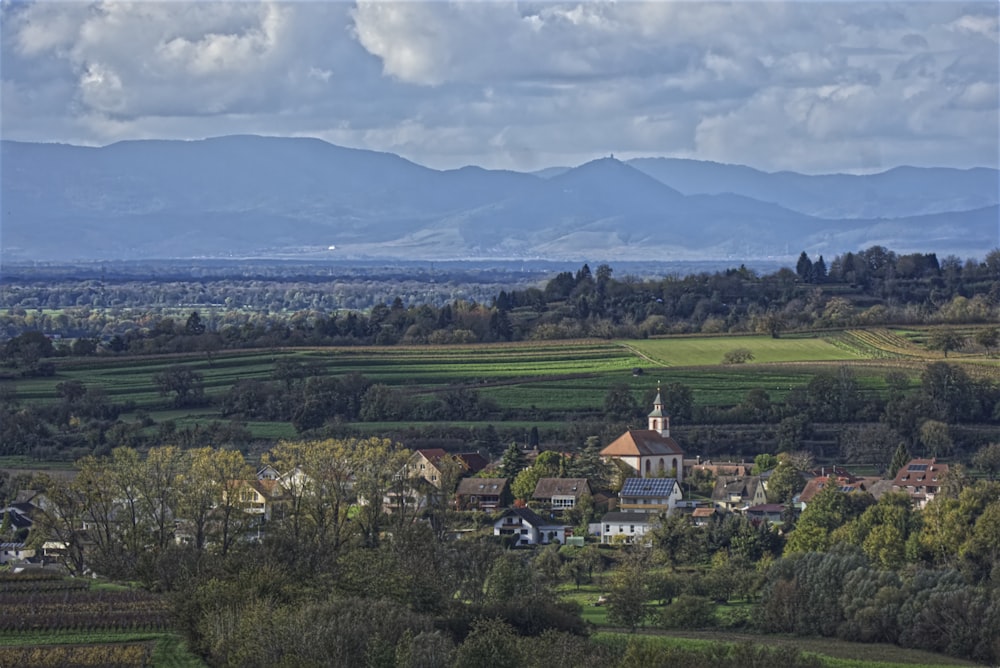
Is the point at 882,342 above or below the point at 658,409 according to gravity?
above

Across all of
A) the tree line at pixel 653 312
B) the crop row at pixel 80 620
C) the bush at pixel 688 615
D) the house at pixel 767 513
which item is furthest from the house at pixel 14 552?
the tree line at pixel 653 312

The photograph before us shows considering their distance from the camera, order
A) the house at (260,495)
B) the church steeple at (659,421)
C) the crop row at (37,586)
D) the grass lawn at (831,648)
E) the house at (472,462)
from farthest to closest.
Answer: the church steeple at (659,421) → the house at (472,462) → the house at (260,495) → the crop row at (37,586) → the grass lawn at (831,648)

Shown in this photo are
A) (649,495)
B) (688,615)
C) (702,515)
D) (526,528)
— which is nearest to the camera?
(688,615)

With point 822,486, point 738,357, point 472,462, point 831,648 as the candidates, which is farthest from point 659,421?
point 831,648

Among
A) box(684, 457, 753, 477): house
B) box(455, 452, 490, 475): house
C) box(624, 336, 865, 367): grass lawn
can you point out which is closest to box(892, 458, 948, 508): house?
box(684, 457, 753, 477): house

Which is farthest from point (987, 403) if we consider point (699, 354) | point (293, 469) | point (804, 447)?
point (293, 469)

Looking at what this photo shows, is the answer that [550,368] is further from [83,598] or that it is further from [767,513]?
[83,598]

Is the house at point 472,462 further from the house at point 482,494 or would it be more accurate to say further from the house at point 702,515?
the house at point 702,515
